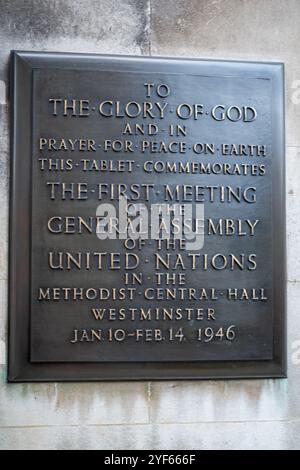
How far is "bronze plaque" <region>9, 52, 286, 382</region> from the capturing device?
497cm

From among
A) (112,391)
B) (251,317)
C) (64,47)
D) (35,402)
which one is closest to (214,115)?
(64,47)

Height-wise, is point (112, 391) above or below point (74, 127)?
below

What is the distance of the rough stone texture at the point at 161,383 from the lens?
4.98 metres

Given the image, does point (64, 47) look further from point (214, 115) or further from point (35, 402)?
point (35, 402)

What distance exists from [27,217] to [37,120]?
75 centimetres

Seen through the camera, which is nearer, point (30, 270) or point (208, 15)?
point (30, 270)

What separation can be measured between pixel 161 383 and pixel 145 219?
1282mm

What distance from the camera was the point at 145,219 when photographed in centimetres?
507

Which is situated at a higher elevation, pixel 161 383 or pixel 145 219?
pixel 145 219

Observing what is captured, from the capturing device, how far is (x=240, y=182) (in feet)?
17.1

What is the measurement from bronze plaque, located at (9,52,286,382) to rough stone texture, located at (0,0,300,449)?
115 millimetres

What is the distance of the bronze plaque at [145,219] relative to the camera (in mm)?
4973

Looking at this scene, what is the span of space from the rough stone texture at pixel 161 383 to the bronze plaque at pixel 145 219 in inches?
4.5
